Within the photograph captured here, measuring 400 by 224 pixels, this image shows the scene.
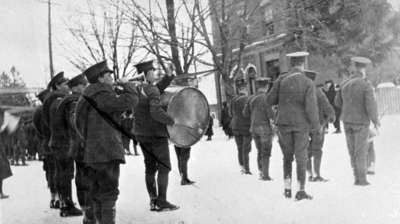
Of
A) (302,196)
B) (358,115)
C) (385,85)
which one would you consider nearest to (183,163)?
(302,196)

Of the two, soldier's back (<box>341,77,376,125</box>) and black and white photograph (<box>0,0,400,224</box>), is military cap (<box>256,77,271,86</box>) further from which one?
soldier's back (<box>341,77,376,125</box>)

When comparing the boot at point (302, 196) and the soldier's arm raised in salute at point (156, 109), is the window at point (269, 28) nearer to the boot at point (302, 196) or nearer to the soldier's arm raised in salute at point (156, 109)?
the soldier's arm raised in salute at point (156, 109)

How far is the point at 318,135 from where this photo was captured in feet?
23.4

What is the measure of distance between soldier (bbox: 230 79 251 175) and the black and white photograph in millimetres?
552

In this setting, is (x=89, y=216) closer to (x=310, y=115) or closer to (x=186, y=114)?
(x=186, y=114)

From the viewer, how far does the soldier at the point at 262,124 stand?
768 centimetres

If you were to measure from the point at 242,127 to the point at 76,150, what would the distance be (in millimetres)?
3537

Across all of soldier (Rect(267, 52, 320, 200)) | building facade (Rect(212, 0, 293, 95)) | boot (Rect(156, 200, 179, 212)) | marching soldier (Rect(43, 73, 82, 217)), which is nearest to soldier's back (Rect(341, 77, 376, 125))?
soldier (Rect(267, 52, 320, 200))

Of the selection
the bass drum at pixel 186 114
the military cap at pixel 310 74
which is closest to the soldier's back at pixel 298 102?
the military cap at pixel 310 74

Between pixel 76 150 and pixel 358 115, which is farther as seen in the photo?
pixel 358 115

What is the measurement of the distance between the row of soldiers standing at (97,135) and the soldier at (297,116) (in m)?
1.36

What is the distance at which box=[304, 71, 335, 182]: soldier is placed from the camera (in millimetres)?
6609

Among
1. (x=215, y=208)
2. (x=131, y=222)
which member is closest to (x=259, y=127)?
(x=215, y=208)

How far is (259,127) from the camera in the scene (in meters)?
7.95
